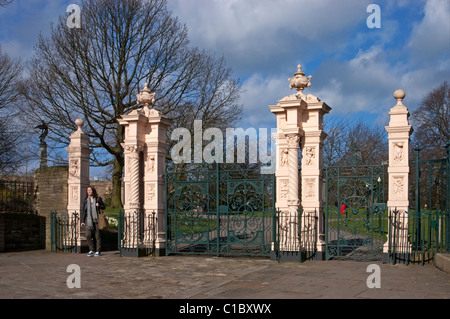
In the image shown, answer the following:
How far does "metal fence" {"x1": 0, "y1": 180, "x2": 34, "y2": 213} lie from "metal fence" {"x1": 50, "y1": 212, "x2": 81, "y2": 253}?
6.41ft

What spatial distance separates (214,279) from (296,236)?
285cm

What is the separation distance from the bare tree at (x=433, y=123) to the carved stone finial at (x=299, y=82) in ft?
78.8

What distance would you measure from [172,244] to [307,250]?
3.97 meters

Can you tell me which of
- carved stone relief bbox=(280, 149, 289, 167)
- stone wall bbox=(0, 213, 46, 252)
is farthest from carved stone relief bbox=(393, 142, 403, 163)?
stone wall bbox=(0, 213, 46, 252)

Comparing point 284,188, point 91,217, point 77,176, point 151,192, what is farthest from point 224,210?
point 77,176

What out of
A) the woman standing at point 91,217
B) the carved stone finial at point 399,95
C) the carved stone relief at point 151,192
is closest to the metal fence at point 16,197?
the woman standing at point 91,217

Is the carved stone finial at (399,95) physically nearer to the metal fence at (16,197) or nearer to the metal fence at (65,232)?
the metal fence at (65,232)

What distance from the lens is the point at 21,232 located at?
Result: 14.5 m

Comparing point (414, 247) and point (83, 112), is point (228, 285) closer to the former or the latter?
point (414, 247)

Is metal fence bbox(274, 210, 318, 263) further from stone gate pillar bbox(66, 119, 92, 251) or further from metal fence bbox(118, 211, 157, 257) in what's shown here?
stone gate pillar bbox(66, 119, 92, 251)

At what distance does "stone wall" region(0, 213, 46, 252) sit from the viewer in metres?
14.0

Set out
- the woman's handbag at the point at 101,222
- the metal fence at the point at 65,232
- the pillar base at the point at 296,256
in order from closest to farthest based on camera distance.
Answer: the pillar base at the point at 296,256 < the metal fence at the point at 65,232 < the woman's handbag at the point at 101,222

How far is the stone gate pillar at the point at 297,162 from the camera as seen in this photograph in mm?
10789
